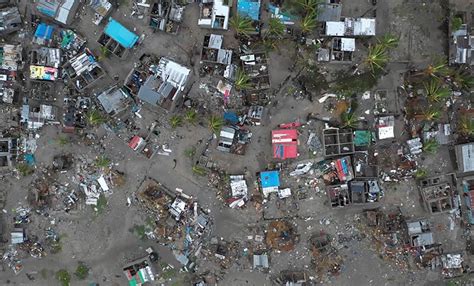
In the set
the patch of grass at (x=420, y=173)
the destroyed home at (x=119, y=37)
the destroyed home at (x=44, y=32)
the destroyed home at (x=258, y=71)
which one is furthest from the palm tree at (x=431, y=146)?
the destroyed home at (x=44, y=32)

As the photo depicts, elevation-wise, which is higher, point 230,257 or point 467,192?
point 467,192

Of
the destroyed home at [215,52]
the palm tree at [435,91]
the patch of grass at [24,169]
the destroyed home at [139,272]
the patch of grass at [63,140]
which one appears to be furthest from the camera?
the patch of grass at [24,169]

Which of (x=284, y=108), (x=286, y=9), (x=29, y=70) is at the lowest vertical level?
(x=284, y=108)

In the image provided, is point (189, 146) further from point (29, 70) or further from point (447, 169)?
point (447, 169)

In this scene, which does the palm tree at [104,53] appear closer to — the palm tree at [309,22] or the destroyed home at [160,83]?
the destroyed home at [160,83]

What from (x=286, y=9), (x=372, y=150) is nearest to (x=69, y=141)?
(x=286, y=9)

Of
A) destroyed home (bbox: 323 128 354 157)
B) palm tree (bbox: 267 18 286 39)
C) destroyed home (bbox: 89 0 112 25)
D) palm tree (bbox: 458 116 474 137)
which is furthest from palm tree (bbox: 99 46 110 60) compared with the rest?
palm tree (bbox: 458 116 474 137)
